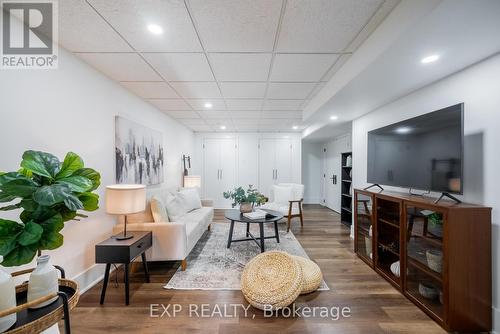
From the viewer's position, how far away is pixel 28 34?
1.69m

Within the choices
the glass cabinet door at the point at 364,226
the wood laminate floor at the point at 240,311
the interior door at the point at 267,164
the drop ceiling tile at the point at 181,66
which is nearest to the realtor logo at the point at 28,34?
the drop ceiling tile at the point at 181,66

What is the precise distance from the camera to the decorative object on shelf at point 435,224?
5.92ft

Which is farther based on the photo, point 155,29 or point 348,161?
point 348,161

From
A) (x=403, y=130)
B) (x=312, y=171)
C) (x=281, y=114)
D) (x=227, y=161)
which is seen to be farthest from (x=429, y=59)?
(x=312, y=171)

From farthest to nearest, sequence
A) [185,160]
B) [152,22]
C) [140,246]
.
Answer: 1. [185,160]
2. [140,246]
3. [152,22]

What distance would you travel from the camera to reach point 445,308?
65.9 inches

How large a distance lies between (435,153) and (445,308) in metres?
1.27

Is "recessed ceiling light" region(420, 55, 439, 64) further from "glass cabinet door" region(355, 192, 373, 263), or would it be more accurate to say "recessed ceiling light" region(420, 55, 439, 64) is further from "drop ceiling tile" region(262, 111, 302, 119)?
"drop ceiling tile" region(262, 111, 302, 119)

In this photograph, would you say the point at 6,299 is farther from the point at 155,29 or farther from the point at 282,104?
the point at 282,104

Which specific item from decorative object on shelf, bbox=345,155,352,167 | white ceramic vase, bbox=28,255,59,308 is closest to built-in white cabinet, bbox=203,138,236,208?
decorative object on shelf, bbox=345,155,352,167

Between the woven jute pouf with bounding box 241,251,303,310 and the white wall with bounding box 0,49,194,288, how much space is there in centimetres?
165

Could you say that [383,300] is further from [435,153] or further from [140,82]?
[140,82]

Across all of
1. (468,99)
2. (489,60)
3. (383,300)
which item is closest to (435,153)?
(468,99)

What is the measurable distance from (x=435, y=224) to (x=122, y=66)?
3379mm
